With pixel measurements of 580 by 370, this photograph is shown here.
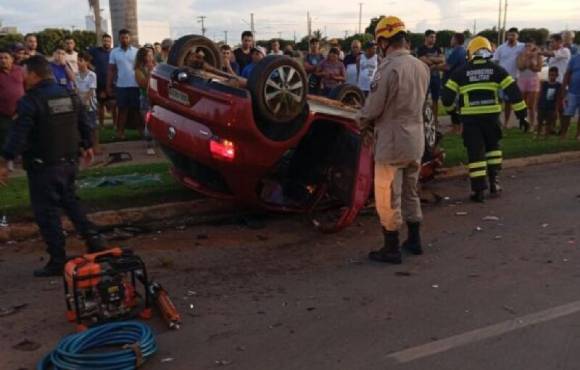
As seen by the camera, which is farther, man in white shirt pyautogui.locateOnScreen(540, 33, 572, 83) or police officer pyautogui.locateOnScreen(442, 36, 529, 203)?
man in white shirt pyautogui.locateOnScreen(540, 33, 572, 83)

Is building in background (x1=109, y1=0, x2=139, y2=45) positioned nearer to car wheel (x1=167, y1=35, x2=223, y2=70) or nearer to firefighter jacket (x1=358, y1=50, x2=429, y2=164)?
car wheel (x1=167, y1=35, x2=223, y2=70)

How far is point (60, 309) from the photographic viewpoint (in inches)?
180

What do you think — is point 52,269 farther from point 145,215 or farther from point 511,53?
point 511,53

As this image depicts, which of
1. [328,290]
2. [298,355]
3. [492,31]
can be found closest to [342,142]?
[328,290]

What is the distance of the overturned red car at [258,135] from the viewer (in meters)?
5.70

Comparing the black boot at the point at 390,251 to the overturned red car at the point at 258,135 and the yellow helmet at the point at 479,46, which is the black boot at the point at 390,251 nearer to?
the overturned red car at the point at 258,135

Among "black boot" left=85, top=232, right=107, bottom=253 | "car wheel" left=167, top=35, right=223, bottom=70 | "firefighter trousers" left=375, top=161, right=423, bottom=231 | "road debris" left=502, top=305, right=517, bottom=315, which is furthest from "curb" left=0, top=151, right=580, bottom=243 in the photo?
"road debris" left=502, top=305, right=517, bottom=315

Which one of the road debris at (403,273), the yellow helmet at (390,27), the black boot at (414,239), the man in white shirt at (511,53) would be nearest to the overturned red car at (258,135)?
the black boot at (414,239)

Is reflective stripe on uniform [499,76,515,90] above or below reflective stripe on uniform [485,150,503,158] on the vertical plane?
above

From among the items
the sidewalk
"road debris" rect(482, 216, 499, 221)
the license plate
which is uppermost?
the license plate

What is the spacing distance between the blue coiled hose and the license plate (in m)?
2.43

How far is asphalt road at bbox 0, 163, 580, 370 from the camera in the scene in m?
3.86

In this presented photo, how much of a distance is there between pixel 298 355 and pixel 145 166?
5531 mm

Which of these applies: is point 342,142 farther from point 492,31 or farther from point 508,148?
point 492,31
